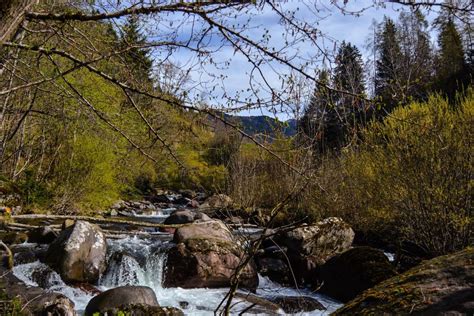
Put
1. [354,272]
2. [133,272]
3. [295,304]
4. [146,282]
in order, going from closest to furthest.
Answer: [295,304], [354,272], [146,282], [133,272]

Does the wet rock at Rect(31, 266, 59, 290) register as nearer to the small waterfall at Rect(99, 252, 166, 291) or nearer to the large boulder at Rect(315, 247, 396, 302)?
the small waterfall at Rect(99, 252, 166, 291)

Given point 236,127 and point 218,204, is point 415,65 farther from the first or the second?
point 218,204

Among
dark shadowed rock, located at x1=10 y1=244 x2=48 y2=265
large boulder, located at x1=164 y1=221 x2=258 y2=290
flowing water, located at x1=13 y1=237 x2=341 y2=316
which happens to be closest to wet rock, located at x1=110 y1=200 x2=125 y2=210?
flowing water, located at x1=13 y1=237 x2=341 y2=316

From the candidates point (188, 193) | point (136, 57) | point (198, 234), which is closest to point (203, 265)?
point (198, 234)

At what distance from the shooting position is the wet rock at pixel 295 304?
729 centimetres

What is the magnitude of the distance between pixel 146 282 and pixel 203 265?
4.17ft

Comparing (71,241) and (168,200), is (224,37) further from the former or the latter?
(168,200)

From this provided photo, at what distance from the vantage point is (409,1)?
203 cm

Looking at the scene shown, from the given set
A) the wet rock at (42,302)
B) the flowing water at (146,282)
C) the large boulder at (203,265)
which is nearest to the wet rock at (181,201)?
the flowing water at (146,282)

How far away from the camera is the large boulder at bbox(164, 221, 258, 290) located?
8258 mm

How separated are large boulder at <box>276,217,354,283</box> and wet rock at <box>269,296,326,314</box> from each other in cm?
123

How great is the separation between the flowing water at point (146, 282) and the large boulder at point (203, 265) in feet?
0.57

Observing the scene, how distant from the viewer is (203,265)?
8.30 m

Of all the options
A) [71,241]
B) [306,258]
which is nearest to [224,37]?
[71,241]
